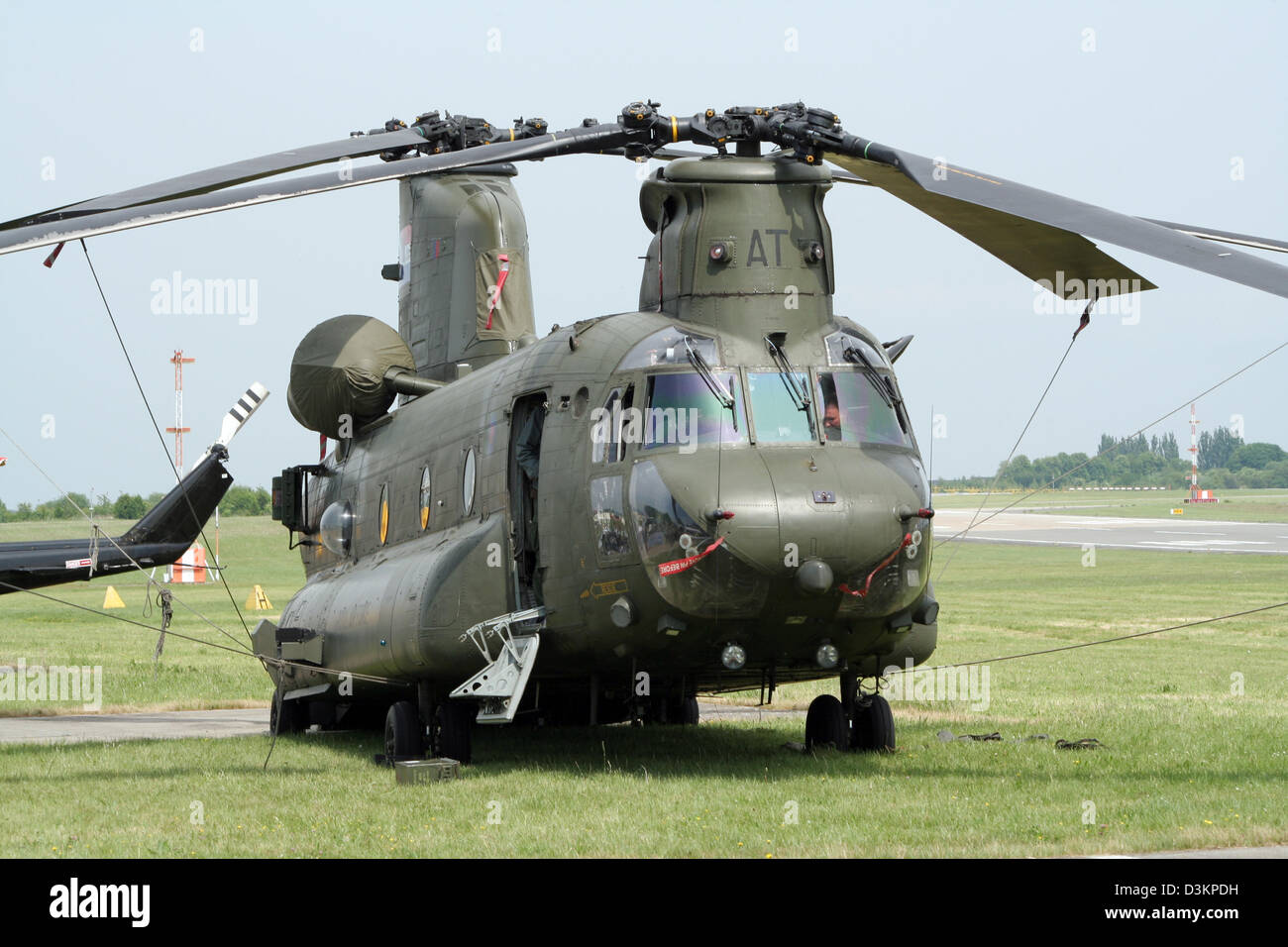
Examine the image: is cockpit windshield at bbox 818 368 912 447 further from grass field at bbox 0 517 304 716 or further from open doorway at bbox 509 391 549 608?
grass field at bbox 0 517 304 716

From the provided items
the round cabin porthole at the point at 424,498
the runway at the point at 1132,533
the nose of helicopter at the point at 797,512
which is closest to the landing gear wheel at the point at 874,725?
the nose of helicopter at the point at 797,512

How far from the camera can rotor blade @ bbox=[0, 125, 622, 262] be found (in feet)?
38.3

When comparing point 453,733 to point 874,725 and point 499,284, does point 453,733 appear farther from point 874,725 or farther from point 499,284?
point 499,284

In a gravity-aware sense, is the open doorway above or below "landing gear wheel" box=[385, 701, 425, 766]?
above

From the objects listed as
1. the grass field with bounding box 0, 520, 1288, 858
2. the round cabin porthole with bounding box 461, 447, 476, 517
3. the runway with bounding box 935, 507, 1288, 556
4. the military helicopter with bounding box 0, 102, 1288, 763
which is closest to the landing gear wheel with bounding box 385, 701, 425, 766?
the military helicopter with bounding box 0, 102, 1288, 763

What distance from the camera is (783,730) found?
60.2 feet

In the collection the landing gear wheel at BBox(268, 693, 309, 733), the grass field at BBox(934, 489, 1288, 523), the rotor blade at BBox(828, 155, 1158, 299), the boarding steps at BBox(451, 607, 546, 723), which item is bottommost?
the grass field at BBox(934, 489, 1288, 523)

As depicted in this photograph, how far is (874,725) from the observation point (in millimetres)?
14844

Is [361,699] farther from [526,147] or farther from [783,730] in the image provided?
[526,147]

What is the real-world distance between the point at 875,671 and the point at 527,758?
12.5ft

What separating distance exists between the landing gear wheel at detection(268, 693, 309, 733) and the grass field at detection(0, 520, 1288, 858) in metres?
0.55

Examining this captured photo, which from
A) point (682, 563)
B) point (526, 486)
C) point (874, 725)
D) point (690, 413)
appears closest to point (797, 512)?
point (682, 563)

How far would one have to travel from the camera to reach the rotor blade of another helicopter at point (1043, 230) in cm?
999
